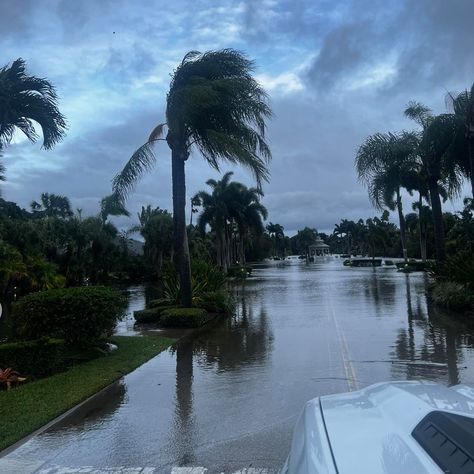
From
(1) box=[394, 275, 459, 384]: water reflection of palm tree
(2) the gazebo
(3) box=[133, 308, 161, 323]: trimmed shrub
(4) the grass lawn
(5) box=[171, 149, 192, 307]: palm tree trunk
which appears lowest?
(1) box=[394, 275, 459, 384]: water reflection of palm tree

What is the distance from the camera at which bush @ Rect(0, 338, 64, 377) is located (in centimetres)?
913

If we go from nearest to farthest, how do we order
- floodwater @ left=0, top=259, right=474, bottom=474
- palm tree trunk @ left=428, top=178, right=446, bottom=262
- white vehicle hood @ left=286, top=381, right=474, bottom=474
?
white vehicle hood @ left=286, top=381, right=474, bottom=474 → floodwater @ left=0, top=259, right=474, bottom=474 → palm tree trunk @ left=428, top=178, right=446, bottom=262

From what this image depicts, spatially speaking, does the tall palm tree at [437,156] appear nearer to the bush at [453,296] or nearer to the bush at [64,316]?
the bush at [453,296]

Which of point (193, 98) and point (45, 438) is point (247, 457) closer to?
point (45, 438)

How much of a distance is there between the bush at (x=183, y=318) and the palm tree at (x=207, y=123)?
140cm

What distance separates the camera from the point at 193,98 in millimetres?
15414

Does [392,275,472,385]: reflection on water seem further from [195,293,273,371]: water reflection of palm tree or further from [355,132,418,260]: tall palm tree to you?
[355,132,418,260]: tall palm tree

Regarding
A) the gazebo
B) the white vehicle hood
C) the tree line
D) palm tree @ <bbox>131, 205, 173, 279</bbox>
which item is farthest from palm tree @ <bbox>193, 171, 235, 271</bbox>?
the gazebo

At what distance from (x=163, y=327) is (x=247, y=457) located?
427 inches

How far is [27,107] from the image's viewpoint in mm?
12742

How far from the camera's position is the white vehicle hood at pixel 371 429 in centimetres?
200

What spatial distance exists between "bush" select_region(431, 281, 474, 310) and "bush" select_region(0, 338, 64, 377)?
1158 cm

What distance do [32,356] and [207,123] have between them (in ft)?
31.2

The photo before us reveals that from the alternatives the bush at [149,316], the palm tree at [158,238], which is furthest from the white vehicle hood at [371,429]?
the palm tree at [158,238]
